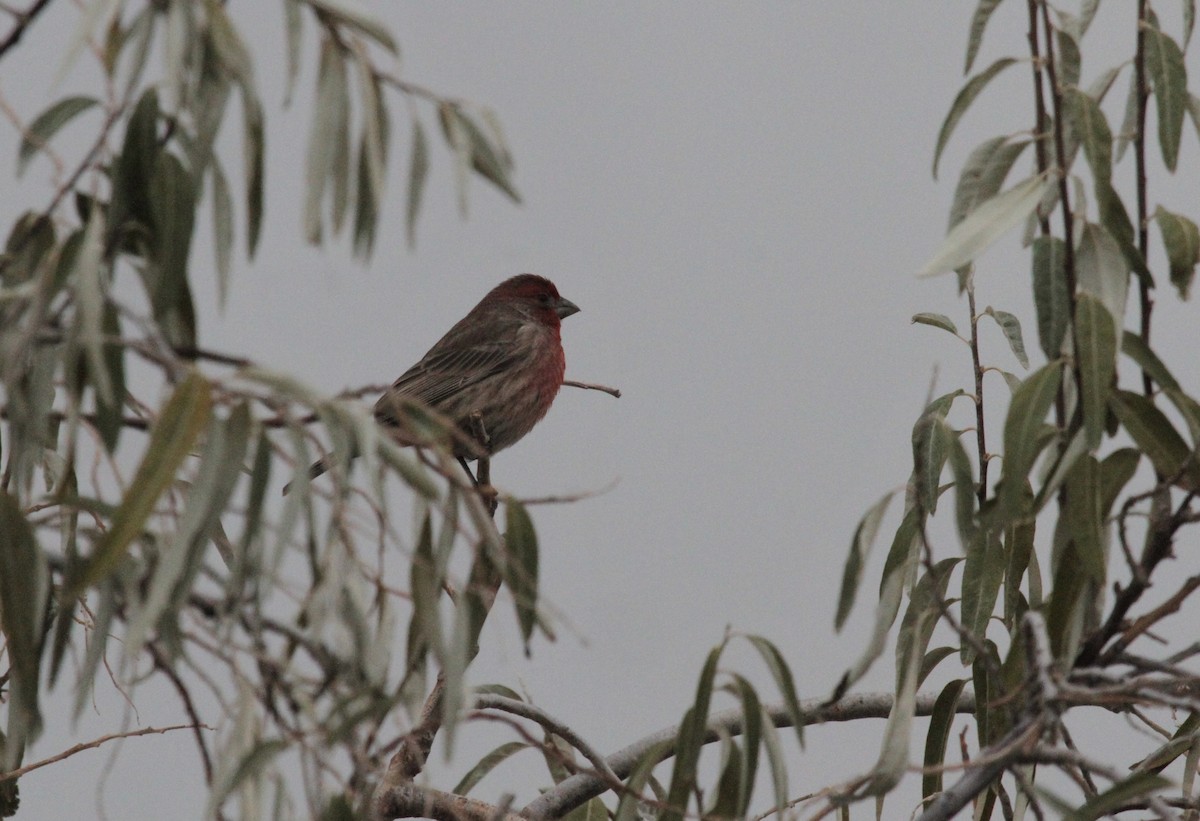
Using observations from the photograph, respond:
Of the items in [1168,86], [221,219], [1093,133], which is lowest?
[221,219]

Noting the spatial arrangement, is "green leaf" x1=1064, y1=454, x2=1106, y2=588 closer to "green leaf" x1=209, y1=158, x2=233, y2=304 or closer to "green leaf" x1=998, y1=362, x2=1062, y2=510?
"green leaf" x1=998, y1=362, x2=1062, y2=510

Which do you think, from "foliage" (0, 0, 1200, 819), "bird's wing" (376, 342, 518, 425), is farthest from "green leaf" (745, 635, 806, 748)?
"bird's wing" (376, 342, 518, 425)

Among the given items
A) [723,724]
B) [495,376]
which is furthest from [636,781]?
[495,376]

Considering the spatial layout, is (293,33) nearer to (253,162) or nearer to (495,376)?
(253,162)

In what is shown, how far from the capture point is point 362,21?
6.55ft

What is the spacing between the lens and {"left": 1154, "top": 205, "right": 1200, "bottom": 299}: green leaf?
251 centimetres

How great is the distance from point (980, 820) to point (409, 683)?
133cm

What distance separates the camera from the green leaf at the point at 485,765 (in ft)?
11.7

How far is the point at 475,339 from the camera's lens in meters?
6.94

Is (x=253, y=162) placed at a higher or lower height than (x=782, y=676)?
higher

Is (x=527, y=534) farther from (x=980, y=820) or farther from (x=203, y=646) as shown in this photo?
(x=980, y=820)

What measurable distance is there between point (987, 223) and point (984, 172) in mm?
294

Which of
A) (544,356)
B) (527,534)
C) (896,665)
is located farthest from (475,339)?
(527,534)

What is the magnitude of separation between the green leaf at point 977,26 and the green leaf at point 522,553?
3.20 ft
